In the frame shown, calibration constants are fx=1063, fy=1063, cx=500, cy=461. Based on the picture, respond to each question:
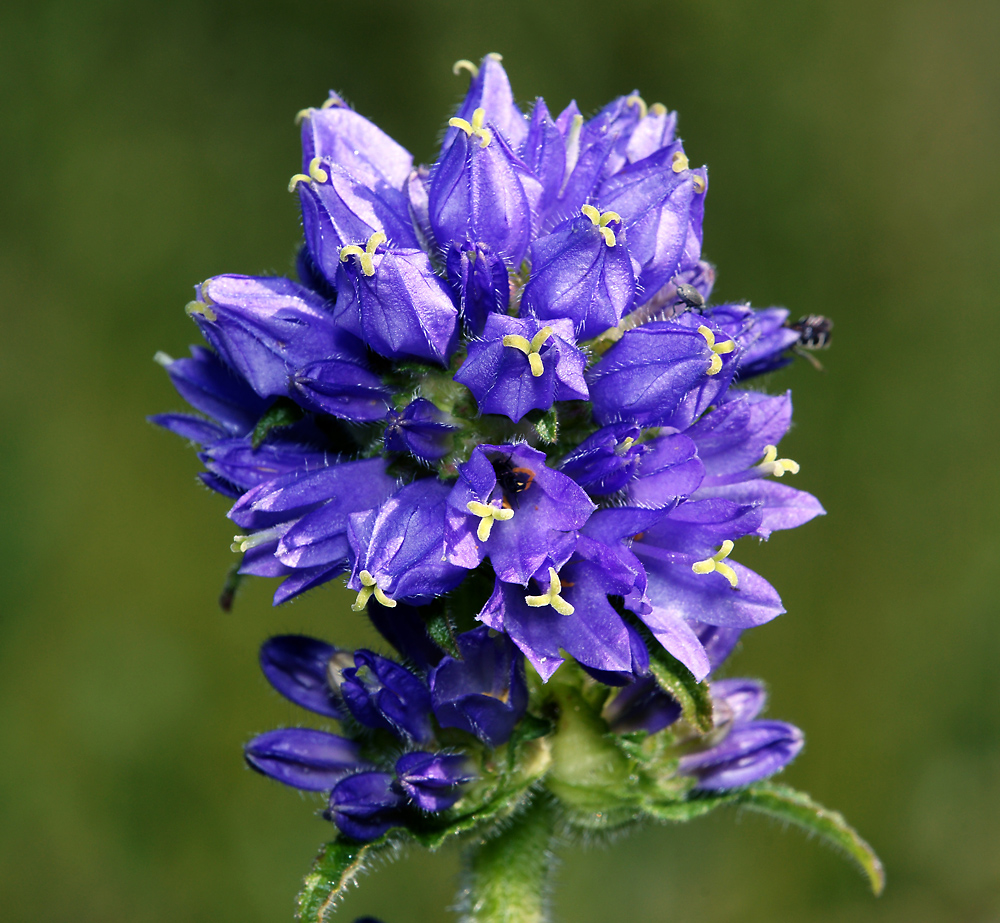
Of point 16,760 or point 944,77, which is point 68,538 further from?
point 944,77

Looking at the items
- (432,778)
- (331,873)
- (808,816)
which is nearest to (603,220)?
(432,778)

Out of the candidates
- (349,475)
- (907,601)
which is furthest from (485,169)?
(907,601)

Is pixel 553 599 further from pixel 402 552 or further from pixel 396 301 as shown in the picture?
pixel 396 301

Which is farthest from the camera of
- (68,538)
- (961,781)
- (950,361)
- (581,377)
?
(950,361)

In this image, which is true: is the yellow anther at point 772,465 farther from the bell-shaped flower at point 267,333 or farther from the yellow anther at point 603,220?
the bell-shaped flower at point 267,333

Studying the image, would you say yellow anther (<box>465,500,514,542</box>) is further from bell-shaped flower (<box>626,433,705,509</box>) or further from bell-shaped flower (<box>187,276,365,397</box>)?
bell-shaped flower (<box>187,276,365,397</box>)

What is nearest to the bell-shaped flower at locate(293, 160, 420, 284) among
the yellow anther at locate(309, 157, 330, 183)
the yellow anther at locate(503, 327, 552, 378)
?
the yellow anther at locate(309, 157, 330, 183)
